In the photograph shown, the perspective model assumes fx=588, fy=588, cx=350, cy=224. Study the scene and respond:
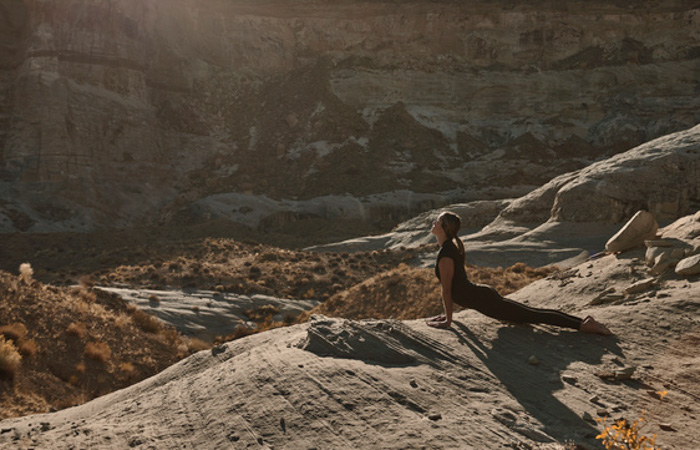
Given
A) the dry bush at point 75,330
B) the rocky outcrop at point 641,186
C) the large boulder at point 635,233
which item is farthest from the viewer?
the rocky outcrop at point 641,186

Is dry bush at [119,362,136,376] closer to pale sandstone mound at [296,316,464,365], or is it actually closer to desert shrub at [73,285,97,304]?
desert shrub at [73,285,97,304]

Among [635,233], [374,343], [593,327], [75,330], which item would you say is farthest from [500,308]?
[75,330]

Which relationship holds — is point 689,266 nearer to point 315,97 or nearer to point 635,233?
point 635,233

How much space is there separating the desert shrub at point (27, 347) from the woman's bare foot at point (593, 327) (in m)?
8.80

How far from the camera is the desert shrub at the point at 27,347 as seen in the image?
32.5 ft

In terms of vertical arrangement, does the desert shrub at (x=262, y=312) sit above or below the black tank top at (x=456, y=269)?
below

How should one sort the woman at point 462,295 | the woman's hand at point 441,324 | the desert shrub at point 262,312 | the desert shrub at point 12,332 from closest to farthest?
the woman at point 462,295
the woman's hand at point 441,324
the desert shrub at point 12,332
the desert shrub at point 262,312

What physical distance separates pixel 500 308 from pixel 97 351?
8.52 metres

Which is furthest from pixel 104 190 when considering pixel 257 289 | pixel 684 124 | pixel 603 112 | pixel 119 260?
pixel 684 124

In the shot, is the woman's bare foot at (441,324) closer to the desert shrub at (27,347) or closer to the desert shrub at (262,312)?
the desert shrub at (27,347)

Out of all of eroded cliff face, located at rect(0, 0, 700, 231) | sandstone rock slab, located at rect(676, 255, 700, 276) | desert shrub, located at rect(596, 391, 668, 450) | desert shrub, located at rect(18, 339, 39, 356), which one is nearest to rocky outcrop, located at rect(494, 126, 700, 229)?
sandstone rock slab, located at rect(676, 255, 700, 276)

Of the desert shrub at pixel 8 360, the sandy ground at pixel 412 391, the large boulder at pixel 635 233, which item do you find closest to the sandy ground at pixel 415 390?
the sandy ground at pixel 412 391

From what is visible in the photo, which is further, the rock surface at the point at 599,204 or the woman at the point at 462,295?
the rock surface at the point at 599,204

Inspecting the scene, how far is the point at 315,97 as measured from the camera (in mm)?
56062
